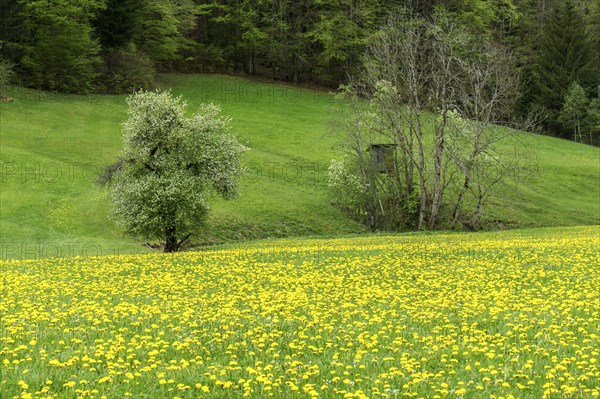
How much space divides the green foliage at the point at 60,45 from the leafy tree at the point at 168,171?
4684cm

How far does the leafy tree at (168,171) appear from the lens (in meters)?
39.7

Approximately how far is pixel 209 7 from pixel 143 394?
348ft

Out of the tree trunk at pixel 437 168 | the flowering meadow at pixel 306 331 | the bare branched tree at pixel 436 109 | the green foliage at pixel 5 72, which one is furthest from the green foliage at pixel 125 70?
the flowering meadow at pixel 306 331

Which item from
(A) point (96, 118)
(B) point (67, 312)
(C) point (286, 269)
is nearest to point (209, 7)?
(A) point (96, 118)

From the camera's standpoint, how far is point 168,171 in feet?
133

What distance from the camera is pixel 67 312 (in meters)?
16.4

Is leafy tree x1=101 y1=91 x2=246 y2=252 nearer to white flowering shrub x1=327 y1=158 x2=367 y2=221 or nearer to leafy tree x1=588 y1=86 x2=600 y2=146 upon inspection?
white flowering shrub x1=327 y1=158 x2=367 y2=221

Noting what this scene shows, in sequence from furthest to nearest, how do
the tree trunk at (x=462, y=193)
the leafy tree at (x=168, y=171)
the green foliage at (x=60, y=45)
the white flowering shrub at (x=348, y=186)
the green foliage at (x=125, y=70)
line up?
the green foliage at (x=125, y=70) → the green foliage at (x=60, y=45) → the white flowering shrub at (x=348, y=186) → the tree trunk at (x=462, y=193) → the leafy tree at (x=168, y=171)

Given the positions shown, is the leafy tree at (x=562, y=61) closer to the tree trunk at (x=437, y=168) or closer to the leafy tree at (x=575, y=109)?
the leafy tree at (x=575, y=109)

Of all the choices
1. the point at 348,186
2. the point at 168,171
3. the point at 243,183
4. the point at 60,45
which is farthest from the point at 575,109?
the point at 168,171

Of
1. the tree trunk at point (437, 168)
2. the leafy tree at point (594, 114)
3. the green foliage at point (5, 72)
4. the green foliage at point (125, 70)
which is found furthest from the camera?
the leafy tree at point (594, 114)

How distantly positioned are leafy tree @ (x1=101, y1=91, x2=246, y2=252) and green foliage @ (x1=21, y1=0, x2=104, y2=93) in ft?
154

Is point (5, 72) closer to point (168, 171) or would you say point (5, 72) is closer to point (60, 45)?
point (60, 45)

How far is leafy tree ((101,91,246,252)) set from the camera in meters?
39.7
